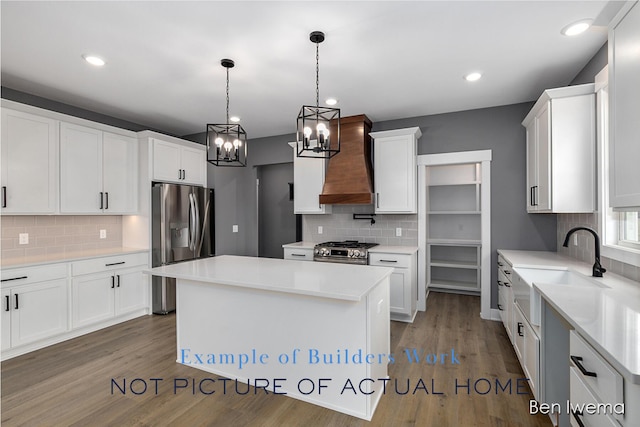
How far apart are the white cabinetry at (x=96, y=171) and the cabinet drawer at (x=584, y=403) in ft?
14.7

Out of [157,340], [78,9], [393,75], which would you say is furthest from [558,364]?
[78,9]

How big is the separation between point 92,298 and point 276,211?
9.74 feet

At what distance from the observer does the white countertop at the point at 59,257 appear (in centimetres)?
299

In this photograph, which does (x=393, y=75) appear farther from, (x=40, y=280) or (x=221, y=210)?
(x=40, y=280)

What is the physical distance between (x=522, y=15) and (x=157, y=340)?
4.20m

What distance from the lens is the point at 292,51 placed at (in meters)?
2.54

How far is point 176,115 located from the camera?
4.27 metres

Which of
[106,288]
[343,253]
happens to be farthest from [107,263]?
[343,253]

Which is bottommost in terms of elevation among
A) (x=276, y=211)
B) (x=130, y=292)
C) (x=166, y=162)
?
(x=130, y=292)

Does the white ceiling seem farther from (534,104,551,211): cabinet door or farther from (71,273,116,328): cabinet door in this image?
(71,273,116,328): cabinet door

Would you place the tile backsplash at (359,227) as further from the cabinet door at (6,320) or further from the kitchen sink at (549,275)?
the cabinet door at (6,320)

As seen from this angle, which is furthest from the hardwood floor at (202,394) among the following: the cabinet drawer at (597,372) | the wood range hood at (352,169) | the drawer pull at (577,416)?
the wood range hood at (352,169)

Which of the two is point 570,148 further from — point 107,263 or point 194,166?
point 107,263

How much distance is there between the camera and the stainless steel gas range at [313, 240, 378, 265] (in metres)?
3.91
